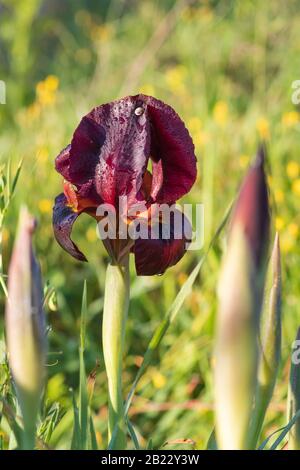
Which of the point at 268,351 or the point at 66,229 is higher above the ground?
the point at 66,229

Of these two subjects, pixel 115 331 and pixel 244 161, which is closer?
pixel 115 331

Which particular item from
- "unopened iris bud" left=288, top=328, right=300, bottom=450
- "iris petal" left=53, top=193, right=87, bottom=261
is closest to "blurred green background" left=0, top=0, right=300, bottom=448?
"iris petal" left=53, top=193, right=87, bottom=261

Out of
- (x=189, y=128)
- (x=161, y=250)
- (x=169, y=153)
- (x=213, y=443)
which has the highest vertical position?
(x=189, y=128)

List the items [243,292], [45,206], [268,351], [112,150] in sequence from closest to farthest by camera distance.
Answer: [243,292]
[268,351]
[112,150]
[45,206]

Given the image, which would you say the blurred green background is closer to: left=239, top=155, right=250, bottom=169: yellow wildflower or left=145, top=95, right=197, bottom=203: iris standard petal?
left=239, top=155, right=250, bottom=169: yellow wildflower

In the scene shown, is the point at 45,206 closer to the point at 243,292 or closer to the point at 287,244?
the point at 287,244

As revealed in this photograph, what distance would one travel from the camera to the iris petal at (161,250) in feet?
2.83

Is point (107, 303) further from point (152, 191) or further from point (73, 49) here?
point (73, 49)

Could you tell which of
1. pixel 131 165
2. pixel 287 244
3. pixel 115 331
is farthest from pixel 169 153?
pixel 287 244

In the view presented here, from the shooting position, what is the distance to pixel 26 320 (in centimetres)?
63

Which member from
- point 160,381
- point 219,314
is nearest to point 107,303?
point 219,314

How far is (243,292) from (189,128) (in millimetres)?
2660

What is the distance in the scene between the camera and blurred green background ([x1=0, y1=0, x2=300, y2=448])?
2066 mm

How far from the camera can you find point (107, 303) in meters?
0.89
